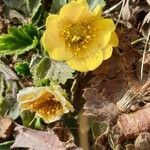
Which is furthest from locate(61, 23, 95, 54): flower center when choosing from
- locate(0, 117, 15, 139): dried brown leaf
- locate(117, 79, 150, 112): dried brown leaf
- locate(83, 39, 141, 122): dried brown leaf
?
locate(0, 117, 15, 139): dried brown leaf

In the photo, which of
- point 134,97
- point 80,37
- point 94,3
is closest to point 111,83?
point 134,97

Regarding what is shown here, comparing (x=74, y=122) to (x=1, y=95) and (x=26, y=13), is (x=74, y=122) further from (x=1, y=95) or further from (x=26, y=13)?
(x=26, y=13)

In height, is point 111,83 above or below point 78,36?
below

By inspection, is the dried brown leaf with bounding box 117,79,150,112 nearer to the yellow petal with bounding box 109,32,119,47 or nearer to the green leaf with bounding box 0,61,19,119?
the yellow petal with bounding box 109,32,119,47

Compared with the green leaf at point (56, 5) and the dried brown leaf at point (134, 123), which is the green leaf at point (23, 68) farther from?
the dried brown leaf at point (134, 123)

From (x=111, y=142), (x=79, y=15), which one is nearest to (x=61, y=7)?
(x=79, y=15)

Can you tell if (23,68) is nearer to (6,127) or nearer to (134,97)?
(6,127)
